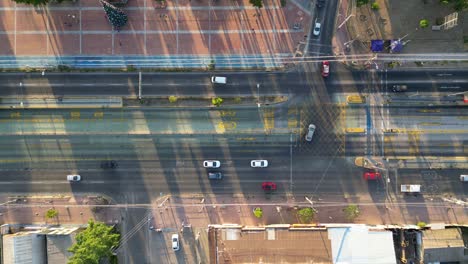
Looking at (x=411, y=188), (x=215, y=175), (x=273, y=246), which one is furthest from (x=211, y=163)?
(x=411, y=188)

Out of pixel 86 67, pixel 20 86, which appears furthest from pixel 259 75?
pixel 20 86

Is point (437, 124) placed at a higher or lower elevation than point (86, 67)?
lower

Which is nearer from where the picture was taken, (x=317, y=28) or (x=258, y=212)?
(x=258, y=212)

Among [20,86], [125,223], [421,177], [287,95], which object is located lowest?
[125,223]

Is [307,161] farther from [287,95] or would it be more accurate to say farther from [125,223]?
[125,223]

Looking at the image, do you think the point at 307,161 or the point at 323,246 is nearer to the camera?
the point at 323,246

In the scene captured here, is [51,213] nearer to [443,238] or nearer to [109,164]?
[109,164]

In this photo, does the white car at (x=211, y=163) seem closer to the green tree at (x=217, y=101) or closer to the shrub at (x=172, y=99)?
the green tree at (x=217, y=101)

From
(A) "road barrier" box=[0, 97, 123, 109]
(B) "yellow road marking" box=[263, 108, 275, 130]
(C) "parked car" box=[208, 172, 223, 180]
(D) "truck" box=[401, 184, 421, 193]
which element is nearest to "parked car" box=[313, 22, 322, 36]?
(B) "yellow road marking" box=[263, 108, 275, 130]
